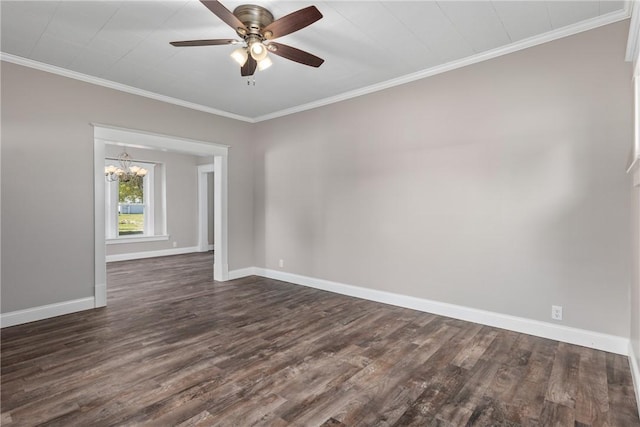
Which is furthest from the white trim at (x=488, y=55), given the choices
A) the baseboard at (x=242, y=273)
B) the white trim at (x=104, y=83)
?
the baseboard at (x=242, y=273)

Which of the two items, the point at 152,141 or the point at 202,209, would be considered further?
the point at 202,209

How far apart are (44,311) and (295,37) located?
13.3ft

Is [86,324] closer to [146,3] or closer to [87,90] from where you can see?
[87,90]

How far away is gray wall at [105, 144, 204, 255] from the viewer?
7898 mm

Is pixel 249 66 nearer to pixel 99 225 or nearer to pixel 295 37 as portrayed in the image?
pixel 295 37

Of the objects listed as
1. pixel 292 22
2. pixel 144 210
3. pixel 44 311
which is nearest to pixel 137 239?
pixel 144 210

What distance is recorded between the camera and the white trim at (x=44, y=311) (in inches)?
133

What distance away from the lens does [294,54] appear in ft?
8.82

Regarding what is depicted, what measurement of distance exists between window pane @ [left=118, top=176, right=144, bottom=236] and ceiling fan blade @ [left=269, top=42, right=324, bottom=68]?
21.5ft

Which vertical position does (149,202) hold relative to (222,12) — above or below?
below

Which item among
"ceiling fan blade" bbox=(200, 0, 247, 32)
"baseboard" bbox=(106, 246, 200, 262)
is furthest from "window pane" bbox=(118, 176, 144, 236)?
"ceiling fan blade" bbox=(200, 0, 247, 32)

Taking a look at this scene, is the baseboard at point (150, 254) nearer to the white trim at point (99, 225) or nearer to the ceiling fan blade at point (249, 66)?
the white trim at point (99, 225)

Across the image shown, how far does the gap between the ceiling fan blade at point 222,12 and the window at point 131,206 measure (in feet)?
21.0

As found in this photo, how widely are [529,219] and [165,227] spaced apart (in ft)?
25.7
